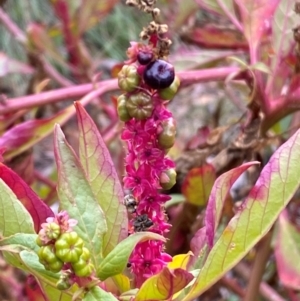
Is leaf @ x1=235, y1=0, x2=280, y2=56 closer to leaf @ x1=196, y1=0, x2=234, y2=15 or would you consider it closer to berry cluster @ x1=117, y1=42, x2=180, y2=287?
leaf @ x1=196, y1=0, x2=234, y2=15

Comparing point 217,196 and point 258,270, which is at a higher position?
point 217,196

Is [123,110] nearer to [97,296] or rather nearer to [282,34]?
[97,296]

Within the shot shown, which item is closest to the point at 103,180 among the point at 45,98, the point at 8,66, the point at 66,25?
the point at 45,98

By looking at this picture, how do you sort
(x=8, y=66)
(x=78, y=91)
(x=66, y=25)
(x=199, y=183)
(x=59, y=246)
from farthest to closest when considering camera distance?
(x=66, y=25) → (x=8, y=66) → (x=78, y=91) → (x=199, y=183) → (x=59, y=246)

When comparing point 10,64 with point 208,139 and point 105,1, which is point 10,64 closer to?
point 105,1

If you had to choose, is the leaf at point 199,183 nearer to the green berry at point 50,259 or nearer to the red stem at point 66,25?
the green berry at point 50,259

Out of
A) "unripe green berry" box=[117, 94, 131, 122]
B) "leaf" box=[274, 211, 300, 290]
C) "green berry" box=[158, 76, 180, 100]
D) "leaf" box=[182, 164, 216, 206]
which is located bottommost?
"leaf" box=[274, 211, 300, 290]

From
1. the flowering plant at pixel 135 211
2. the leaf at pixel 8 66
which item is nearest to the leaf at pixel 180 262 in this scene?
the flowering plant at pixel 135 211

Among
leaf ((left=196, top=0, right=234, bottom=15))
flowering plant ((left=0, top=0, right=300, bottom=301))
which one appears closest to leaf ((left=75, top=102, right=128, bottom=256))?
flowering plant ((left=0, top=0, right=300, bottom=301))
